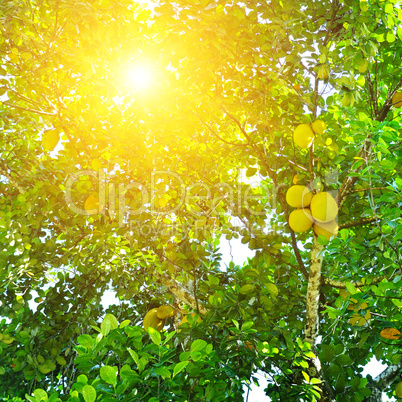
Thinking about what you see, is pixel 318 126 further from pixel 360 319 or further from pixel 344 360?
pixel 344 360

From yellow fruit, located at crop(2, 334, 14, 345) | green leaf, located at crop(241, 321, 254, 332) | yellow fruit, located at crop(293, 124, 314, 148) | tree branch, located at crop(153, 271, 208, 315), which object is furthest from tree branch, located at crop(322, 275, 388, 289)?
yellow fruit, located at crop(2, 334, 14, 345)

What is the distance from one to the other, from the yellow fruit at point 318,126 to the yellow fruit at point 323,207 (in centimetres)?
47

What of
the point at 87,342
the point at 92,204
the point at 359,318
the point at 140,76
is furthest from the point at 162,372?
the point at 140,76

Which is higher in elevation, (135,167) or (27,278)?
(135,167)

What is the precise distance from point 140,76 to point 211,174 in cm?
138

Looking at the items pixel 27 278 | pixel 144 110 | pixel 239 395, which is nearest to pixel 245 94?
pixel 144 110

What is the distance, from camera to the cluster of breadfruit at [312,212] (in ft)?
7.80

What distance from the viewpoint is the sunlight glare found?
2.64 meters

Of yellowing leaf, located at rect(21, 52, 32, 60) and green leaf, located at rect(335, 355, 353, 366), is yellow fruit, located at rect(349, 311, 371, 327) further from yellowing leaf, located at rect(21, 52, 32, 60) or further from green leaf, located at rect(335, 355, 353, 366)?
yellowing leaf, located at rect(21, 52, 32, 60)

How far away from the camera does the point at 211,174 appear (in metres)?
3.78

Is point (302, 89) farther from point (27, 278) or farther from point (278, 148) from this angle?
point (27, 278)

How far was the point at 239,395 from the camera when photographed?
5.70 ft

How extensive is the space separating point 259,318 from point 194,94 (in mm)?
1881

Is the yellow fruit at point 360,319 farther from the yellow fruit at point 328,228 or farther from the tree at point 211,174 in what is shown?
the yellow fruit at point 328,228
